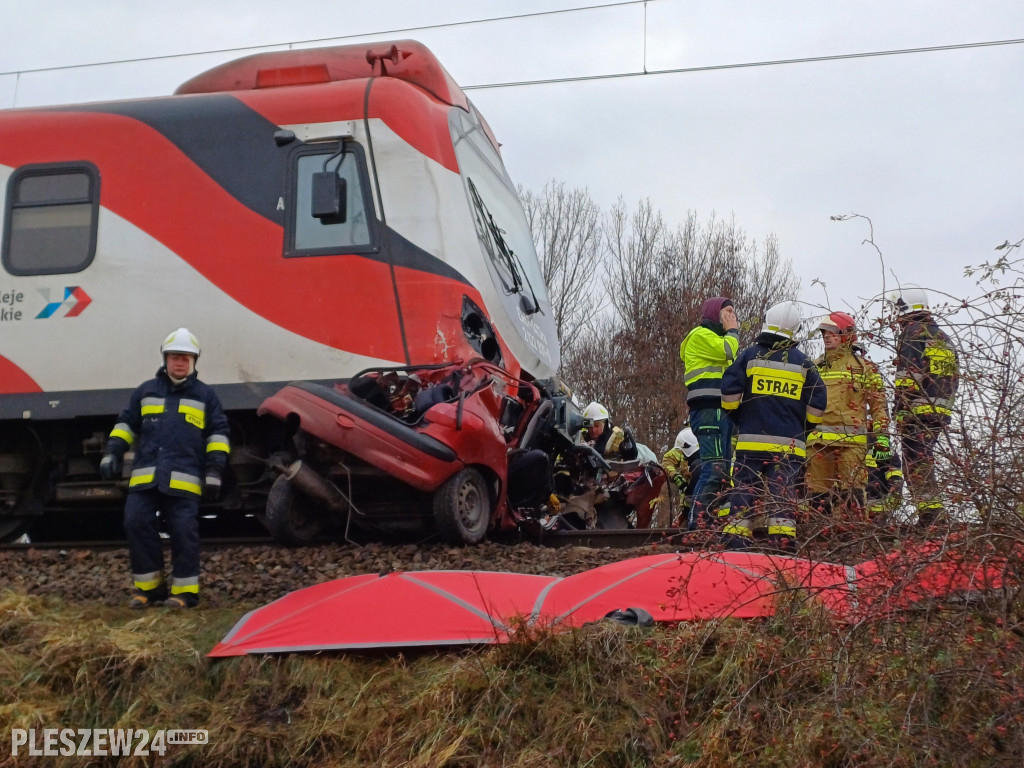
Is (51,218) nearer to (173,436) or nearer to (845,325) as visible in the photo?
(173,436)

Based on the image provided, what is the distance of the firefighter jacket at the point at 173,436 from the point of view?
619 cm

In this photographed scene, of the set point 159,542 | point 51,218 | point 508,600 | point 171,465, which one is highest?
point 51,218

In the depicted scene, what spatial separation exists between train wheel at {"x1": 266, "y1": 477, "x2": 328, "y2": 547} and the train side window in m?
2.35

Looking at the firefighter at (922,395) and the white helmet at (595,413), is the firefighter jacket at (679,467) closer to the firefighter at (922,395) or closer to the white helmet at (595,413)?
the white helmet at (595,413)

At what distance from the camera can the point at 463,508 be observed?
7227 mm

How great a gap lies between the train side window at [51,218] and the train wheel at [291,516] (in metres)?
2.35

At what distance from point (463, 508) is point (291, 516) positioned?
107cm

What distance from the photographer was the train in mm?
7500

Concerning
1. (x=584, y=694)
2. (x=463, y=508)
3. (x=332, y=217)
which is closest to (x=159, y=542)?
(x=463, y=508)

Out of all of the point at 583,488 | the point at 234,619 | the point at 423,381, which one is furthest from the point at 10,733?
the point at 583,488

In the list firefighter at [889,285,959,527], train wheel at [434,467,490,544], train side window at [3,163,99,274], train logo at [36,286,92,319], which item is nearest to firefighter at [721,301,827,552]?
train wheel at [434,467,490,544]

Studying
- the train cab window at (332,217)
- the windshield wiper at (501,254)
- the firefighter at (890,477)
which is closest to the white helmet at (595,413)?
the windshield wiper at (501,254)

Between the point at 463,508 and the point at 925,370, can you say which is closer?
the point at 925,370

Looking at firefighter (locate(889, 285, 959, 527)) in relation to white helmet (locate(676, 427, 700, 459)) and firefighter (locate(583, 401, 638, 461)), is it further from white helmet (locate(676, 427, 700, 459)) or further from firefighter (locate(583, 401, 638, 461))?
firefighter (locate(583, 401, 638, 461))
